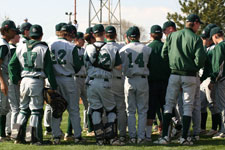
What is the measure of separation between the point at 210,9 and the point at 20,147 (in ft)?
127

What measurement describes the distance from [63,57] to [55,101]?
956mm

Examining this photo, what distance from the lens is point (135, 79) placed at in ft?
28.9

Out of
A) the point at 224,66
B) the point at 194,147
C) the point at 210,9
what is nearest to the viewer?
the point at 194,147

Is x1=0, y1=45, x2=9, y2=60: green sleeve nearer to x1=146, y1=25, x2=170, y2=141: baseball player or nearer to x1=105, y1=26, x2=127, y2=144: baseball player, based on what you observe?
x1=105, y1=26, x2=127, y2=144: baseball player

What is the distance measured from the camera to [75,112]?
878 cm

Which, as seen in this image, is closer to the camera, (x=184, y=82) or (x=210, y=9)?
(x=184, y=82)

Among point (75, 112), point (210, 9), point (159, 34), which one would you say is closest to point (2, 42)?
point (75, 112)

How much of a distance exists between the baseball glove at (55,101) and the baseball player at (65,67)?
0.27 metres

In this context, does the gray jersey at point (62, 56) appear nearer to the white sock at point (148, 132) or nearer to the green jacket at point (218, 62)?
the white sock at point (148, 132)

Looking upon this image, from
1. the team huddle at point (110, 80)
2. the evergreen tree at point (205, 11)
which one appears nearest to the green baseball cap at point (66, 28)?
the team huddle at point (110, 80)

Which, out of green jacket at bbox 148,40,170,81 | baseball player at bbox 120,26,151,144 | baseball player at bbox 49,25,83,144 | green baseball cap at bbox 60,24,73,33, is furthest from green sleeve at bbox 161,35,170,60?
green baseball cap at bbox 60,24,73,33

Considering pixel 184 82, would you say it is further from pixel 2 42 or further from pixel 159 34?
pixel 2 42

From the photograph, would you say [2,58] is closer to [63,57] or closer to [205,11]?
[63,57]

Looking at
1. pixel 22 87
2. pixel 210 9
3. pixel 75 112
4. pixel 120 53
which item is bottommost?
pixel 75 112
